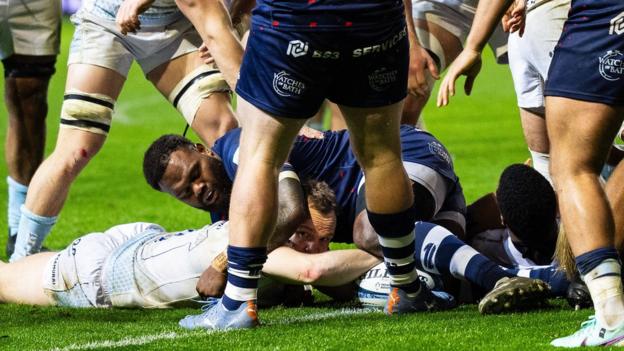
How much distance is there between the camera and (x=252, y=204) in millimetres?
5234

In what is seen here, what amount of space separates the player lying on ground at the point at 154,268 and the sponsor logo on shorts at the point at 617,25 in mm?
1965

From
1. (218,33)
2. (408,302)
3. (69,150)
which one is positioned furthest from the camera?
(69,150)

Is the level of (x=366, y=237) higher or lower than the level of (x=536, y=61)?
lower

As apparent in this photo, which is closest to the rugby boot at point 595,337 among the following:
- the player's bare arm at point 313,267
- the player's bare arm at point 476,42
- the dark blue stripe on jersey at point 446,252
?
the player's bare arm at point 476,42

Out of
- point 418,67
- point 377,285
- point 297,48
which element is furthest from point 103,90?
point 297,48

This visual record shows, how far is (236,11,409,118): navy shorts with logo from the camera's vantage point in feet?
16.8

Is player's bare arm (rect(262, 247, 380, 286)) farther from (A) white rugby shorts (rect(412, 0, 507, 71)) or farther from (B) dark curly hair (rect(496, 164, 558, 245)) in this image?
(A) white rugby shorts (rect(412, 0, 507, 71))

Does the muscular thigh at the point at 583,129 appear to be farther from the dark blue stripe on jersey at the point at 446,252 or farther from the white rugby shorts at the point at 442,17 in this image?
the white rugby shorts at the point at 442,17

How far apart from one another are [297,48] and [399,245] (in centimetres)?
114

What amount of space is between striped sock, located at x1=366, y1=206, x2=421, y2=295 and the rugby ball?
220 mm

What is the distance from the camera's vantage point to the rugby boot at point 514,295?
565cm

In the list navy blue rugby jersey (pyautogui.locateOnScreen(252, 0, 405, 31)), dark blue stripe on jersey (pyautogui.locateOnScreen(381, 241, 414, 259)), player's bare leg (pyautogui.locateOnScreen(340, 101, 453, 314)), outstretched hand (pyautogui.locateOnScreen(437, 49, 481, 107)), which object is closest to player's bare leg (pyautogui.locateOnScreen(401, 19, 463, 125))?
outstretched hand (pyautogui.locateOnScreen(437, 49, 481, 107))

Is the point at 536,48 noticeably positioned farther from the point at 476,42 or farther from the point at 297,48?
the point at 297,48

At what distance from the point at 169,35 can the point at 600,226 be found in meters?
3.91
